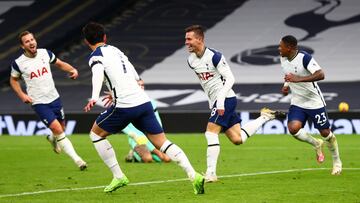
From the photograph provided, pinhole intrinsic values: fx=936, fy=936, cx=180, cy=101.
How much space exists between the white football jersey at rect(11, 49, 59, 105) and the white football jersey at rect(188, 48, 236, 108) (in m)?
3.96

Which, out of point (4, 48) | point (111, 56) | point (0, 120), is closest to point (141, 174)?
point (111, 56)

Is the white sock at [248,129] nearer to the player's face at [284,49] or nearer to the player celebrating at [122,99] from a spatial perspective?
the player's face at [284,49]

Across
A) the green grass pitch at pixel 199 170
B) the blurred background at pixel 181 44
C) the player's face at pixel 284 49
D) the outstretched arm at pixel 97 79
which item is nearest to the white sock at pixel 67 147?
the green grass pitch at pixel 199 170

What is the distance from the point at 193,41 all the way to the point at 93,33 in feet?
6.04

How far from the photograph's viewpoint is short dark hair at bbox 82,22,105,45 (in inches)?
449

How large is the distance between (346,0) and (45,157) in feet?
55.6

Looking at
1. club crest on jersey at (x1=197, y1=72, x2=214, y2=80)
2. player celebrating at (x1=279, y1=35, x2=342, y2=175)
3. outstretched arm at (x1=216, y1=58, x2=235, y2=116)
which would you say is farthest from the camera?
player celebrating at (x1=279, y1=35, x2=342, y2=175)

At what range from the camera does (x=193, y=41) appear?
504 inches

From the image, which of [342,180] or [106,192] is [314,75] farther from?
[106,192]

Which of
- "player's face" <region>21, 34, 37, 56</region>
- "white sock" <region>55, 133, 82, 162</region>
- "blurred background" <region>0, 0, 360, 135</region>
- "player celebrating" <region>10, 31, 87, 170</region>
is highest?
"player's face" <region>21, 34, 37, 56</region>

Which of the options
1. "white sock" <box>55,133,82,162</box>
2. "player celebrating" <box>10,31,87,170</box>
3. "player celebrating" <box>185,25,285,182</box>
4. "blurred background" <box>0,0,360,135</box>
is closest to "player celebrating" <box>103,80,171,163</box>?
"player celebrating" <box>10,31,87,170</box>

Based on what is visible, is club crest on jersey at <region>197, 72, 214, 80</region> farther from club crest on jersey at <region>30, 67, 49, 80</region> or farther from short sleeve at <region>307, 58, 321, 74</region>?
club crest on jersey at <region>30, 67, 49, 80</region>

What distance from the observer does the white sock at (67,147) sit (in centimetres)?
1570

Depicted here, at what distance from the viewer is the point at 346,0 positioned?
32969mm
